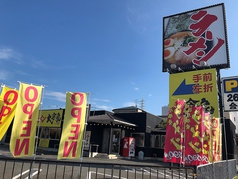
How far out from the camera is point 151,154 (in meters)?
19.5

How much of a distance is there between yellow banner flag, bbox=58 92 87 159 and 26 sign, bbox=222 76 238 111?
11.2m

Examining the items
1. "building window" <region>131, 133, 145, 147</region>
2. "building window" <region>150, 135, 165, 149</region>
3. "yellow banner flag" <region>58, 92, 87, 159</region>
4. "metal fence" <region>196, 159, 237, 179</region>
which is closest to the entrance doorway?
"building window" <region>131, 133, 145, 147</region>

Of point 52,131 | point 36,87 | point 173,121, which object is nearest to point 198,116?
point 173,121

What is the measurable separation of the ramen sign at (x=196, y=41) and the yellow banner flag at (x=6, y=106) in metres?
14.2

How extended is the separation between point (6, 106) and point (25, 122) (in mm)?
815

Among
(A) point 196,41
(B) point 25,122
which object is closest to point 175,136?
(B) point 25,122

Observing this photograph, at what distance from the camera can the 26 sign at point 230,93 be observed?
1392cm

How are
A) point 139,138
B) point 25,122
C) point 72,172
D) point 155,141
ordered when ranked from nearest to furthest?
point 72,172 < point 25,122 < point 139,138 < point 155,141

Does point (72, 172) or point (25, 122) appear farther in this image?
point (25, 122)

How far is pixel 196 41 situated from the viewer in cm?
1752

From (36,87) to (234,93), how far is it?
13.2 meters

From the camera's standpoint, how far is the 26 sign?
45.7 feet

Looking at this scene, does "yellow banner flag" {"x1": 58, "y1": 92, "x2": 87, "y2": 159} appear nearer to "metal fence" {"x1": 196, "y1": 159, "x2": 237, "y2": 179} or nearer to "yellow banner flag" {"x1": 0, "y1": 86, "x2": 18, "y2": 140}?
"yellow banner flag" {"x1": 0, "y1": 86, "x2": 18, "y2": 140}

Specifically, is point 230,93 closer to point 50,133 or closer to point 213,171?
point 213,171
